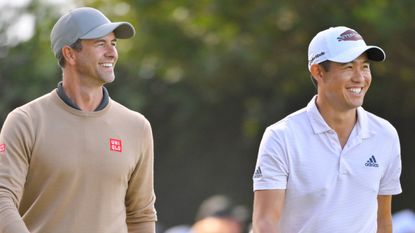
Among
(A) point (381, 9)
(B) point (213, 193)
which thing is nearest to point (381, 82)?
(A) point (381, 9)

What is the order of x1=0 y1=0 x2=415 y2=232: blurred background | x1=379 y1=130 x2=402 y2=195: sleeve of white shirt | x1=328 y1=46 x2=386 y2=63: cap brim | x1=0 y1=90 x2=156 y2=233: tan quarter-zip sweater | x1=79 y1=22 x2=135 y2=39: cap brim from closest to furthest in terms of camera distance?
x1=0 y1=90 x2=156 y2=233: tan quarter-zip sweater
x1=328 y1=46 x2=386 y2=63: cap brim
x1=79 y1=22 x2=135 y2=39: cap brim
x1=379 y1=130 x2=402 y2=195: sleeve of white shirt
x1=0 y1=0 x2=415 y2=232: blurred background

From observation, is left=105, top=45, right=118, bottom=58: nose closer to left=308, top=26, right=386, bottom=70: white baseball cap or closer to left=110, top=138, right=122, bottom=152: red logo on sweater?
left=110, top=138, right=122, bottom=152: red logo on sweater

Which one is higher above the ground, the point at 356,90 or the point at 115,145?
the point at 356,90

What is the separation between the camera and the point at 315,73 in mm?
7488

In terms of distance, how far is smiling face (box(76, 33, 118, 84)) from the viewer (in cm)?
738

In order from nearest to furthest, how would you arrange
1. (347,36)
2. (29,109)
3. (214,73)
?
1. (29,109)
2. (347,36)
3. (214,73)

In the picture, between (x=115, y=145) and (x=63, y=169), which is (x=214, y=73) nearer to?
(x=115, y=145)

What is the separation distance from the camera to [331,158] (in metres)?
7.29

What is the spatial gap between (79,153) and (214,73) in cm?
999

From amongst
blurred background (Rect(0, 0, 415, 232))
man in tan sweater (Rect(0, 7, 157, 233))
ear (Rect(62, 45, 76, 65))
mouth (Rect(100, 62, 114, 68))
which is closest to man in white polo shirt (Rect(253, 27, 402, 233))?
man in tan sweater (Rect(0, 7, 157, 233))


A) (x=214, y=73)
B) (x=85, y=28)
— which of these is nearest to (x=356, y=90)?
(x=85, y=28)

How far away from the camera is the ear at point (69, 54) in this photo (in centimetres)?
746

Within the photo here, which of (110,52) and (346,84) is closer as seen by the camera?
(346,84)

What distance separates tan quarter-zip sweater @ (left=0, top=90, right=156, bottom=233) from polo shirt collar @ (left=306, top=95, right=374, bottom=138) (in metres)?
1.01
